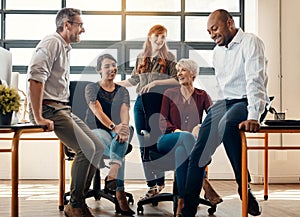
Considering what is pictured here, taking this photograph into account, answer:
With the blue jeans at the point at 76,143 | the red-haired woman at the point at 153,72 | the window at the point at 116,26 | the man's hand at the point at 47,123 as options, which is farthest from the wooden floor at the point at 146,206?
the window at the point at 116,26

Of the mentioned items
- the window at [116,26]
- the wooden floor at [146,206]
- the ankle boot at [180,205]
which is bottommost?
the wooden floor at [146,206]

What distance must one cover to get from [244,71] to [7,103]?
1.35 meters

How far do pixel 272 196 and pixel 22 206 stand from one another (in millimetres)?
2169

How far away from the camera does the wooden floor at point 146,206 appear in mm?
3723

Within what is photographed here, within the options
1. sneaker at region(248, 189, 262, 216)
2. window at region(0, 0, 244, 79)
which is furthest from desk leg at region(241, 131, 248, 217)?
window at region(0, 0, 244, 79)

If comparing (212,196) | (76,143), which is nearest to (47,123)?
(76,143)

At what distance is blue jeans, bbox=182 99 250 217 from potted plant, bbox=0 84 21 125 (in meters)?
1.06

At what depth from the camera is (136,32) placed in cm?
621

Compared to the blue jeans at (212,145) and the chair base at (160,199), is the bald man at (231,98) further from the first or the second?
the chair base at (160,199)

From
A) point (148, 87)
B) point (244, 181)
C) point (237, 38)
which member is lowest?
point (244, 181)

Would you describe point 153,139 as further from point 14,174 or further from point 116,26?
point 116,26

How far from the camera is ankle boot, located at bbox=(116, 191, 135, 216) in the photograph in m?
3.61

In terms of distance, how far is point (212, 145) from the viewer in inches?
124

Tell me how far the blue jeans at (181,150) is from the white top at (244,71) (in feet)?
1.20
